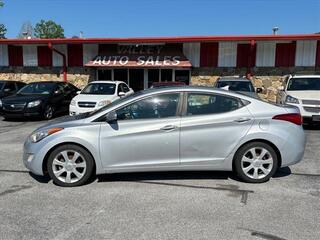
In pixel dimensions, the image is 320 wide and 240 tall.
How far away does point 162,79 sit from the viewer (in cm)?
2009

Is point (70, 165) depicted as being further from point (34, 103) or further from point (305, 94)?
point (34, 103)

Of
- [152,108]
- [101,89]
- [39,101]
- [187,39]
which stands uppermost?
[187,39]

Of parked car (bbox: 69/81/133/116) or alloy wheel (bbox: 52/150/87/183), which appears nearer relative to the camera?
alloy wheel (bbox: 52/150/87/183)

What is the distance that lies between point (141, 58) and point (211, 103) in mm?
14323

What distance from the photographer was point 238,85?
43.6 feet

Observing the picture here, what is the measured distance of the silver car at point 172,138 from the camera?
17.4 ft

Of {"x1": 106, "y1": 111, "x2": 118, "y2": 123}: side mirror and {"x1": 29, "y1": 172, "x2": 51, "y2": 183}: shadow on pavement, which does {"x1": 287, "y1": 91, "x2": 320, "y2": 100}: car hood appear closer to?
{"x1": 106, "y1": 111, "x2": 118, "y2": 123}: side mirror

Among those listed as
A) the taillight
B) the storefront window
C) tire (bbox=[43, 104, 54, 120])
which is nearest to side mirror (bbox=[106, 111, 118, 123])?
the taillight

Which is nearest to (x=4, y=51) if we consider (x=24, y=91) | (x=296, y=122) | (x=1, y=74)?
(x=1, y=74)

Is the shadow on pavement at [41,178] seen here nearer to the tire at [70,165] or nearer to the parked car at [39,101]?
the tire at [70,165]

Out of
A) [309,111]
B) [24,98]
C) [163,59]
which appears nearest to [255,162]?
[309,111]

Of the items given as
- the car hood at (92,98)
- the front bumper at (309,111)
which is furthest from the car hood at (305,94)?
the car hood at (92,98)

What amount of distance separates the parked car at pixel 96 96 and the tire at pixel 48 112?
1.34 meters

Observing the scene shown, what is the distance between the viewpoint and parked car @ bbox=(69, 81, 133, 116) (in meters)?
12.3
